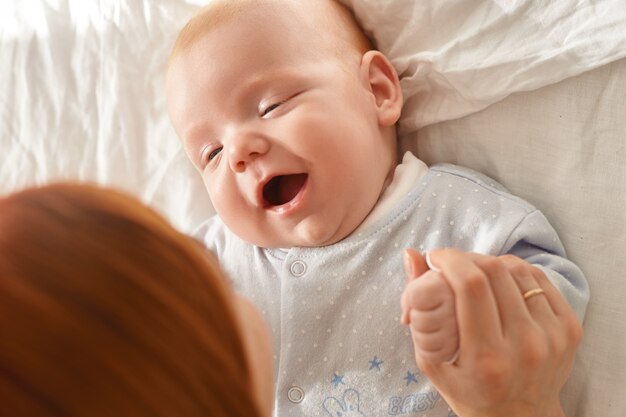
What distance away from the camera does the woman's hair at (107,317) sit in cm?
A: 44

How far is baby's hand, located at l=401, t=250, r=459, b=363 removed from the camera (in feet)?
2.33

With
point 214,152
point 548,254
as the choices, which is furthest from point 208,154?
point 548,254

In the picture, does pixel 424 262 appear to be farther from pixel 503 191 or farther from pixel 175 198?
pixel 175 198

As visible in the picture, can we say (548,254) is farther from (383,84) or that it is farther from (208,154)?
(208,154)

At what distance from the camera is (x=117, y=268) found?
1.53 feet

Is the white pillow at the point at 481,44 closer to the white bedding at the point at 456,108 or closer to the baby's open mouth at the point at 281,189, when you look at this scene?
the white bedding at the point at 456,108

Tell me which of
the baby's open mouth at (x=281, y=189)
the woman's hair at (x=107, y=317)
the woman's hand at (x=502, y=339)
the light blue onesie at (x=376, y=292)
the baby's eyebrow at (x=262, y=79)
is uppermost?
the woman's hair at (x=107, y=317)

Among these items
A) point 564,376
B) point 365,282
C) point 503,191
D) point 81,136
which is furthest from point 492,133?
point 81,136

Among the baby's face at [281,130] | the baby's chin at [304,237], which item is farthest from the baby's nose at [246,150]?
the baby's chin at [304,237]

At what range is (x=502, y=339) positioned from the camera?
0.72 metres

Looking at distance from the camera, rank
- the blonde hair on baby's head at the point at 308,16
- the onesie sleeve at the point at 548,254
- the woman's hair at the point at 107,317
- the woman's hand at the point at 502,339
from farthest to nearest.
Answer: the blonde hair on baby's head at the point at 308,16 < the onesie sleeve at the point at 548,254 < the woman's hand at the point at 502,339 < the woman's hair at the point at 107,317

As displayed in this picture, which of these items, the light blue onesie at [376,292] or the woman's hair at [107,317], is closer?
the woman's hair at [107,317]

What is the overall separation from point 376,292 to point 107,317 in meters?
0.61

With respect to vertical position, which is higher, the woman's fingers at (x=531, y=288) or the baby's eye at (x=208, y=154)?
the woman's fingers at (x=531, y=288)
